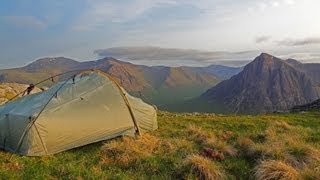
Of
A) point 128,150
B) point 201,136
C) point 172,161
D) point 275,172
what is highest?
point 275,172

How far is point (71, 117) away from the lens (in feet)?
57.8

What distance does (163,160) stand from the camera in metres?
14.4

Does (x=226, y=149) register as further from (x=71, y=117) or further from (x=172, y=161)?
(x=71, y=117)

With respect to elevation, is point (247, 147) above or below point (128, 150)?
below

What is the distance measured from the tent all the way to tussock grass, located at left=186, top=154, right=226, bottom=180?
5.95m

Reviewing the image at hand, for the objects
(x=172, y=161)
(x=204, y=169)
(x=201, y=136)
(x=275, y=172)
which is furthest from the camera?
(x=201, y=136)

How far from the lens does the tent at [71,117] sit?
16453mm

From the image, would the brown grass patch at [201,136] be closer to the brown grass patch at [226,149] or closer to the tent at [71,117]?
the brown grass patch at [226,149]

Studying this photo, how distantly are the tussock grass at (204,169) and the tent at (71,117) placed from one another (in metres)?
5.95

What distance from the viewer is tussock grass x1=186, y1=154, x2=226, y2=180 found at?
12625 millimetres

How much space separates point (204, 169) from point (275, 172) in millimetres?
2177

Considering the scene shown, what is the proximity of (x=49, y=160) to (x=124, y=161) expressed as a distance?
10.4ft

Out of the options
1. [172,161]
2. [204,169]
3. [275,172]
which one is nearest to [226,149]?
[172,161]

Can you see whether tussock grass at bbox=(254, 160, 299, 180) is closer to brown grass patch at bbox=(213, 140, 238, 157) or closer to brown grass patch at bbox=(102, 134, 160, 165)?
brown grass patch at bbox=(213, 140, 238, 157)
